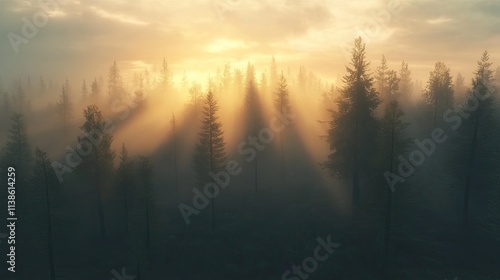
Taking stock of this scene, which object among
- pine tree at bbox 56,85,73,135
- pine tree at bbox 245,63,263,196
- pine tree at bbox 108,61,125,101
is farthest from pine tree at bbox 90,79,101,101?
pine tree at bbox 245,63,263,196

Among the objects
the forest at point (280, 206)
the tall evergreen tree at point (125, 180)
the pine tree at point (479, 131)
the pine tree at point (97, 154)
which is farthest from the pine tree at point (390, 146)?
the pine tree at point (97, 154)

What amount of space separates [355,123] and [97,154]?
2842 cm

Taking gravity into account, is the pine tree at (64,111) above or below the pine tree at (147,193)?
above

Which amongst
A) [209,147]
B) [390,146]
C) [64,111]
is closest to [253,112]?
[209,147]

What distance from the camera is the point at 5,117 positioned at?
308ft

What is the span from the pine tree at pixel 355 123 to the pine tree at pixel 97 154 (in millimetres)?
25361

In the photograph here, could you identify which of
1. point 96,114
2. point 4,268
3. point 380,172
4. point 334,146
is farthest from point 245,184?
point 4,268

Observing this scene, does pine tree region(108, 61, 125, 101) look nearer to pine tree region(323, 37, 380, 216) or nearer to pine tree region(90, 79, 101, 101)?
pine tree region(90, 79, 101, 101)

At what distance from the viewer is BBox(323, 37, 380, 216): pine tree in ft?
108

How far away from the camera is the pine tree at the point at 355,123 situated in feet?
108

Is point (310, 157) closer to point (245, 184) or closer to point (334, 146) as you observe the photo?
point (245, 184)

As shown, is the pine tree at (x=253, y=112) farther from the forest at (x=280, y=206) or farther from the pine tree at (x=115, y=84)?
the pine tree at (x=115, y=84)

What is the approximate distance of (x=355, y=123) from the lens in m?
33.3

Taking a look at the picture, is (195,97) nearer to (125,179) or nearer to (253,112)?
(253,112)
